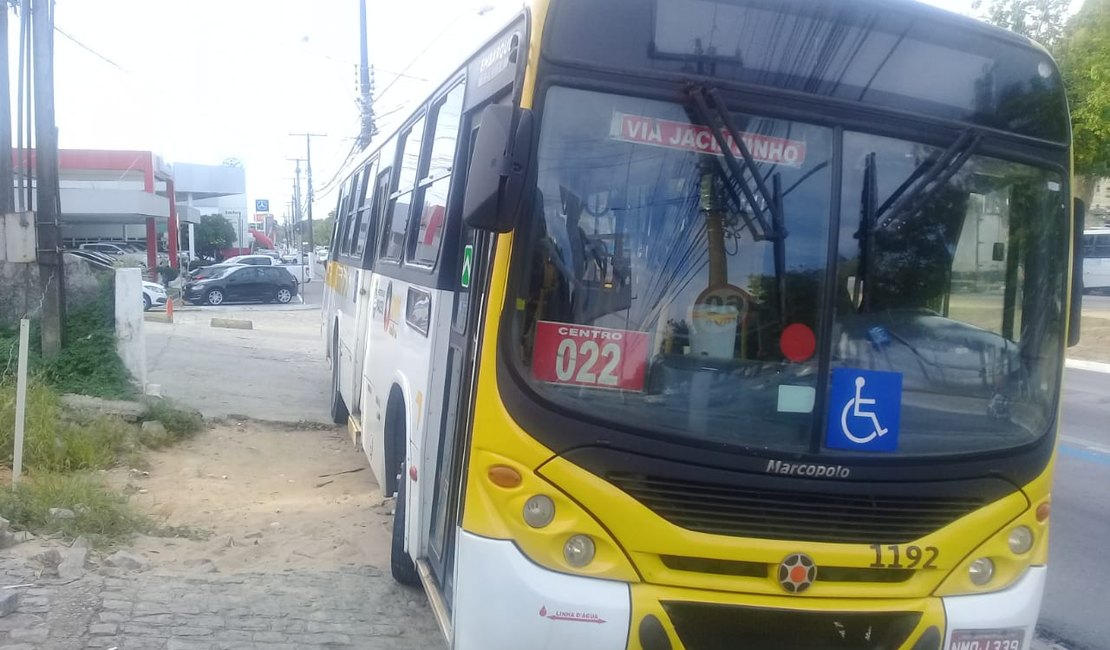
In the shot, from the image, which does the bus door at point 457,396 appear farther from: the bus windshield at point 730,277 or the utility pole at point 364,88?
the utility pole at point 364,88

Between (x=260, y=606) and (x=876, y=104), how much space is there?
3.90m

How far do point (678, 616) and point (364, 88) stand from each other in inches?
850

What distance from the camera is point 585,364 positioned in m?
3.66

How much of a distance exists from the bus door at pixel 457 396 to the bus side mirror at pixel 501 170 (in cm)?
36

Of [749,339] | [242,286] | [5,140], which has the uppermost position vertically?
[5,140]

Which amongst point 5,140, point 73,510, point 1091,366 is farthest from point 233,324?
point 1091,366

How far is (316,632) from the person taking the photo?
501 centimetres

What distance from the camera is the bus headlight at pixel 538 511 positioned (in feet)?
11.7

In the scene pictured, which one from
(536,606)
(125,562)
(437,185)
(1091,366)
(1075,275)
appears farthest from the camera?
(1091,366)

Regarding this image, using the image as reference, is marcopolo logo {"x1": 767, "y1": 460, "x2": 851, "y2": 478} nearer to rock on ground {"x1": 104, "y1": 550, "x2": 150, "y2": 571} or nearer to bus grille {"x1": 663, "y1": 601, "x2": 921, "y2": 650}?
bus grille {"x1": 663, "y1": 601, "x2": 921, "y2": 650}

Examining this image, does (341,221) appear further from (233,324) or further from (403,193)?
(233,324)

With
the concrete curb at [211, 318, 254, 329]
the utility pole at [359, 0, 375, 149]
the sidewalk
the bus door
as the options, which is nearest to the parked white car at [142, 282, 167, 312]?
the concrete curb at [211, 318, 254, 329]

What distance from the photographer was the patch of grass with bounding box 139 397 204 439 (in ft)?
30.2

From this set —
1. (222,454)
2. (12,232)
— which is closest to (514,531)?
(222,454)
